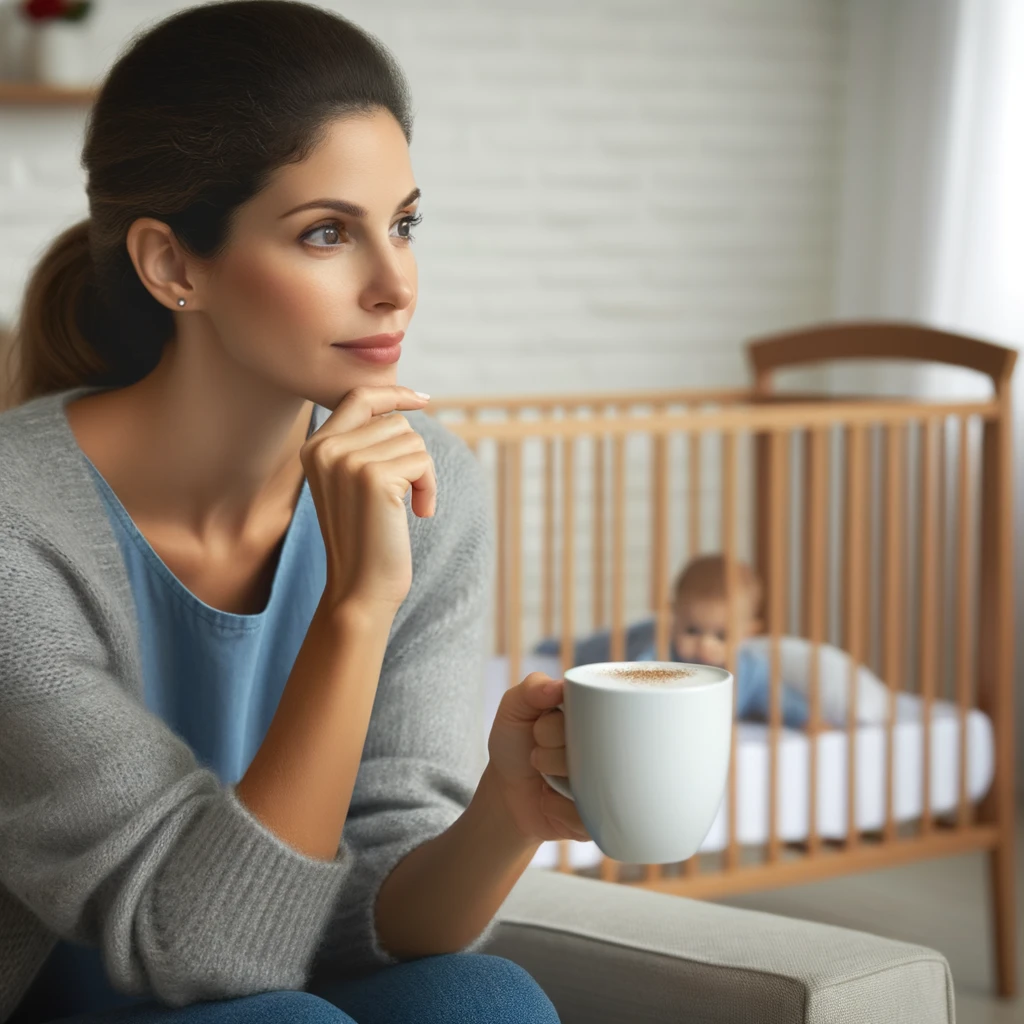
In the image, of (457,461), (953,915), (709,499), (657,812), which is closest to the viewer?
(657,812)

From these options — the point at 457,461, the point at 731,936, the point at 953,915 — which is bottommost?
the point at 953,915

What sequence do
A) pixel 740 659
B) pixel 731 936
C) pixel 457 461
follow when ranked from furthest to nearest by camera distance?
pixel 740 659, pixel 457 461, pixel 731 936

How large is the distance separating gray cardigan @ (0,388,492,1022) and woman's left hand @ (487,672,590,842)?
4.8 inches

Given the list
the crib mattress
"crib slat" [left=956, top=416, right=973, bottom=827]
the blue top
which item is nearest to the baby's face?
the crib mattress

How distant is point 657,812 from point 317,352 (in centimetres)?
44

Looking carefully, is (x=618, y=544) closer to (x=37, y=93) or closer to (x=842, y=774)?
(x=842, y=774)

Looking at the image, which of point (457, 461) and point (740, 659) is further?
point (740, 659)

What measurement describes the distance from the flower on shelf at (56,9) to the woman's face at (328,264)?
6.94 ft

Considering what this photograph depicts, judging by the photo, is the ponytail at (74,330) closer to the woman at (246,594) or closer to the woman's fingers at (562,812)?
the woman at (246,594)

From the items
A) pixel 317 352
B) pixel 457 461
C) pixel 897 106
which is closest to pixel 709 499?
pixel 897 106

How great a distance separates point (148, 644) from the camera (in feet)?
3.60

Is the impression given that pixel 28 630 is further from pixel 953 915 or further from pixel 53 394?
pixel 953 915

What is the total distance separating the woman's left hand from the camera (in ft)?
2.87

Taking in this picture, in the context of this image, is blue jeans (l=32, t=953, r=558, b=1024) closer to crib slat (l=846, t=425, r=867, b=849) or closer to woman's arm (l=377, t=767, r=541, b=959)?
woman's arm (l=377, t=767, r=541, b=959)
